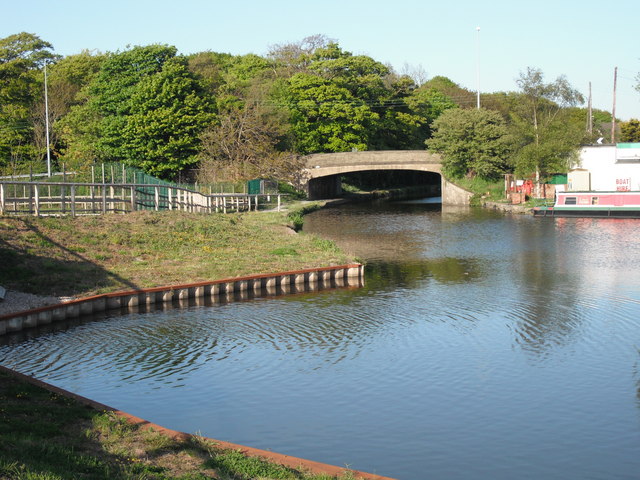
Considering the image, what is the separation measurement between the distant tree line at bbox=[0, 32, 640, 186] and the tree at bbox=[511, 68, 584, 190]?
115 mm

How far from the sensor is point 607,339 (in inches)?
773

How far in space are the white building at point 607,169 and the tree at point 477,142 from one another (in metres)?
9.52

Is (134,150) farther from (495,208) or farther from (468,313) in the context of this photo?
(468,313)

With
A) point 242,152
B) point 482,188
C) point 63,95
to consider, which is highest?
point 63,95

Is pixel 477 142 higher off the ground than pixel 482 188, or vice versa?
pixel 477 142

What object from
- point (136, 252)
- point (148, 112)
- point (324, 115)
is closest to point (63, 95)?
point (148, 112)

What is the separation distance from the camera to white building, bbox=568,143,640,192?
2296 inches

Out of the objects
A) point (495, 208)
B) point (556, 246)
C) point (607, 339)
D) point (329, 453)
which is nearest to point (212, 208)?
point (556, 246)

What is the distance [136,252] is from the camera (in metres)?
29.3

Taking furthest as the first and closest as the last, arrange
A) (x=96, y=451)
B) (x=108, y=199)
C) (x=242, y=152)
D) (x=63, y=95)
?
(x=63, y=95) → (x=242, y=152) → (x=108, y=199) → (x=96, y=451)

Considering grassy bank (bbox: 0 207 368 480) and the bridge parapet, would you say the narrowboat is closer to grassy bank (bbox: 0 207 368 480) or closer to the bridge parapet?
the bridge parapet

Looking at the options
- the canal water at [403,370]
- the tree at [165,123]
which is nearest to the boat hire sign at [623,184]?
the canal water at [403,370]

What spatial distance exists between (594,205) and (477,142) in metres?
16.9

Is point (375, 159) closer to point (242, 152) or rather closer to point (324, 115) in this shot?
point (324, 115)
